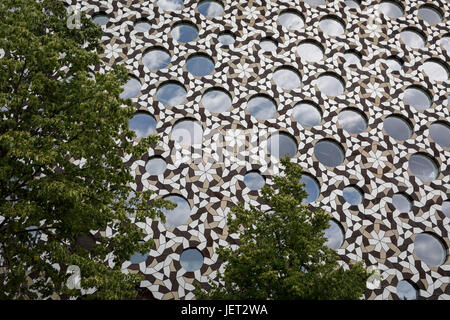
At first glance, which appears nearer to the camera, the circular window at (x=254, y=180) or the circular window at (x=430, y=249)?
the circular window at (x=430, y=249)

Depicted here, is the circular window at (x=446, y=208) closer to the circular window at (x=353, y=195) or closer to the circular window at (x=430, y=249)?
the circular window at (x=430, y=249)

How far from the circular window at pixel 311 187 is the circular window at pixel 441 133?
4450 mm

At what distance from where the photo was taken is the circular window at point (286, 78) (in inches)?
551

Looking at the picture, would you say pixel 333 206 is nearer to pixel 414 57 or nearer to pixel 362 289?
pixel 362 289

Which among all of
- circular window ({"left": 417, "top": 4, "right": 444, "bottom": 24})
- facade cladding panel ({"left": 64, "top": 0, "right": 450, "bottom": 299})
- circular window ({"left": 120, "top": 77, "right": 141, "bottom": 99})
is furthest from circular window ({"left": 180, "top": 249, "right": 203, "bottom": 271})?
circular window ({"left": 417, "top": 4, "right": 444, "bottom": 24})

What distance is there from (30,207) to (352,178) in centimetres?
880

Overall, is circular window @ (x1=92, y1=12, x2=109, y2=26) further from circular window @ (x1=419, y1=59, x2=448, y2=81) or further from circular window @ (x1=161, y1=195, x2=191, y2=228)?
circular window @ (x1=419, y1=59, x2=448, y2=81)

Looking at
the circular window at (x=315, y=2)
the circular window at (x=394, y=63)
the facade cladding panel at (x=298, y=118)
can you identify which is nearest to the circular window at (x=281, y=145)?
the facade cladding panel at (x=298, y=118)

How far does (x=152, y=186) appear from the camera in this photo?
1184 cm

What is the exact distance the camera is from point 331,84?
46.8 feet

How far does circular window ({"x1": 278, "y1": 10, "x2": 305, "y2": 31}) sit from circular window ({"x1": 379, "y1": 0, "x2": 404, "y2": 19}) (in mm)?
3242

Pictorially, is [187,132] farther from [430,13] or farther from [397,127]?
[430,13]

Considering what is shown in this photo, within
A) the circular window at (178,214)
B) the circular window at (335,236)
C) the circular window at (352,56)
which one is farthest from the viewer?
the circular window at (352,56)

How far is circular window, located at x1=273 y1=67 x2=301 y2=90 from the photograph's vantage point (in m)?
14.0
